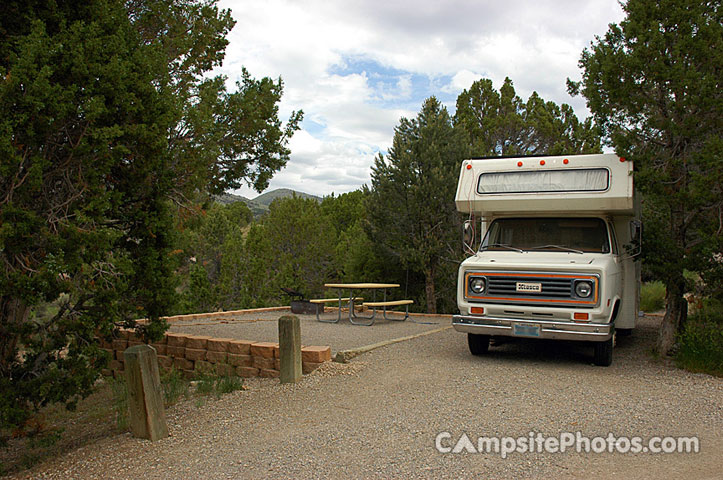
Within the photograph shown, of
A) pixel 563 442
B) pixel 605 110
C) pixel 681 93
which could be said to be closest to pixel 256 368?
pixel 563 442

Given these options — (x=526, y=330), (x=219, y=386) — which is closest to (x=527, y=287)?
(x=526, y=330)

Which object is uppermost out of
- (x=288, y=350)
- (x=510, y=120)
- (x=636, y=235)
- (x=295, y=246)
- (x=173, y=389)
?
(x=510, y=120)

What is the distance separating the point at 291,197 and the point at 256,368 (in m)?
18.0

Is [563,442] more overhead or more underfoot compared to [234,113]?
more underfoot

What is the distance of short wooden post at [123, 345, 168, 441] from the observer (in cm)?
551

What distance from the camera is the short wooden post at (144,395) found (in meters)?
5.51

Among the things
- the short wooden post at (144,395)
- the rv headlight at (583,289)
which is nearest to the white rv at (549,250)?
the rv headlight at (583,289)

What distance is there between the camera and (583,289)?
747 centimetres

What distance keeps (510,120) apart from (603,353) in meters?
20.3

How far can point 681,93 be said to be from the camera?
7.84 meters

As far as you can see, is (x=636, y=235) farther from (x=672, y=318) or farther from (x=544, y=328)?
(x=544, y=328)

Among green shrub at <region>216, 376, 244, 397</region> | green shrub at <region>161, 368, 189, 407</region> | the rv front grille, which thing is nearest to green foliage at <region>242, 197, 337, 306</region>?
green shrub at <region>161, 368, 189, 407</region>

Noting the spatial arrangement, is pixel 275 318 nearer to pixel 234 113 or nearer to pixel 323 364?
pixel 234 113

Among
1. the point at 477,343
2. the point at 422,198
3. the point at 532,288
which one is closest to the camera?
the point at 532,288
